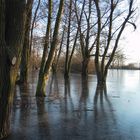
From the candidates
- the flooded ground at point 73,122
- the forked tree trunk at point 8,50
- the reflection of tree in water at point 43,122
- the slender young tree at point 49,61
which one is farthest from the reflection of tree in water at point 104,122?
the slender young tree at point 49,61

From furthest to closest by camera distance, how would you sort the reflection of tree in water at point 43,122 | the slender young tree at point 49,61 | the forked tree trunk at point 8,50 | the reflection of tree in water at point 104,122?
the slender young tree at point 49,61 < the reflection of tree in water at point 104,122 < the reflection of tree in water at point 43,122 < the forked tree trunk at point 8,50

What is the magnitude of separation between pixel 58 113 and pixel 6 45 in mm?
3887

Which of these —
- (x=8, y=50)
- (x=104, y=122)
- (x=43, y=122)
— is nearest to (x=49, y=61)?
(x=43, y=122)

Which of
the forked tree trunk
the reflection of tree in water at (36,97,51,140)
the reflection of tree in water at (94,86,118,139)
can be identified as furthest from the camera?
the reflection of tree in water at (94,86,118,139)

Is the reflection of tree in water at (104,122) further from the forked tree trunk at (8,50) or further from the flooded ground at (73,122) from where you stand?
the forked tree trunk at (8,50)

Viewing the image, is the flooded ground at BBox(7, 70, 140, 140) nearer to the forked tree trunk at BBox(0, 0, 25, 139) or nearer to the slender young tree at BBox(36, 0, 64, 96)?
the forked tree trunk at BBox(0, 0, 25, 139)

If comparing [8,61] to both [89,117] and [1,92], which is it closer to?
[1,92]

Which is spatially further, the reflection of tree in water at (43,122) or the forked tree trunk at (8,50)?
the reflection of tree in water at (43,122)

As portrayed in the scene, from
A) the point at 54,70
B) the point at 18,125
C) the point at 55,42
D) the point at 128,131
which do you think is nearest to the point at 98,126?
the point at 128,131

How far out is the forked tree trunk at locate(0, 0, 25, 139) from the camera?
617 cm

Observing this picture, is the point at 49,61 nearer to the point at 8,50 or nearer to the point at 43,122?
the point at 43,122

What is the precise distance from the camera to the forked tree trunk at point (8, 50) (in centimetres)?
617

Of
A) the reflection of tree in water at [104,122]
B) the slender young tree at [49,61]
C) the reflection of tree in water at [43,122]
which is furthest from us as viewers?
the slender young tree at [49,61]

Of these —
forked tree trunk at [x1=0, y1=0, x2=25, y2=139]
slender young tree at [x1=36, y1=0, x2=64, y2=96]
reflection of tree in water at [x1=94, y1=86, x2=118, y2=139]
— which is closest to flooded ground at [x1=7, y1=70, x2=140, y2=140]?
reflection of tree in water at [x1=94, y1=86, x2=118, y2=139]
